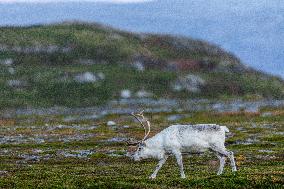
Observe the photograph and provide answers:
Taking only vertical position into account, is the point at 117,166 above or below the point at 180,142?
below

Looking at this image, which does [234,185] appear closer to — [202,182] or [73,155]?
[202,182]

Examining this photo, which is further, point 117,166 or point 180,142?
point 117,166

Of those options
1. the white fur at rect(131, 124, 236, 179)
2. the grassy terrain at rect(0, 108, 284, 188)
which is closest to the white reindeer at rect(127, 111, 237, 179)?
the white fur at rect(131, 124, 236, 179)

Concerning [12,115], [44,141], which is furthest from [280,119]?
[12,115]

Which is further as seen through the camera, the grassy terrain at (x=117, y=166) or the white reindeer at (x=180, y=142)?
the white reindeer at (x=180, y=142)

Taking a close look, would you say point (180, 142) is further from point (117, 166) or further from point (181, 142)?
point (117, 166)

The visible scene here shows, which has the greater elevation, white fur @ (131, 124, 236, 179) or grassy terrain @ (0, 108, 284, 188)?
white fur @ (131, 124, 236, 179)

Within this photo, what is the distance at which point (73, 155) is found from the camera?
194 feet

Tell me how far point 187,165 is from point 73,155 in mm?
15668

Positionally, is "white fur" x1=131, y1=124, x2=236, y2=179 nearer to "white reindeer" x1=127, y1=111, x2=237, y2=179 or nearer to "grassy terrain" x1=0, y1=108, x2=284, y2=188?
"white reindeer" x1=127, y1=111, x2=237, y2=179

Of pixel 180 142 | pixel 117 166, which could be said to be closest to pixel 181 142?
pixel 180 142

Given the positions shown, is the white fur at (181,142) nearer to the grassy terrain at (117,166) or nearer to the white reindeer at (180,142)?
the white reindeer at (180,142)

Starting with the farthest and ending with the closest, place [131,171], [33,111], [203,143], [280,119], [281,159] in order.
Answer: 1. [33,111]
2. [280,119]
3. [281,159]
4. [131,171]
5. [203,143]

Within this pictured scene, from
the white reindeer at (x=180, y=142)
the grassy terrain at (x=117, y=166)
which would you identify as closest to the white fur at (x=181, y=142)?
the white reindeer at (x=180, y=142)
